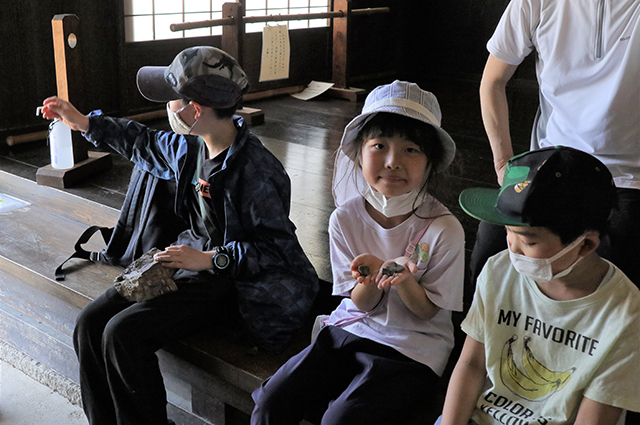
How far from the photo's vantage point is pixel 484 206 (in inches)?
48.3

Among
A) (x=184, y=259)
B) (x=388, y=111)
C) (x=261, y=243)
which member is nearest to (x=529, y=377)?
(x=388, y=111)

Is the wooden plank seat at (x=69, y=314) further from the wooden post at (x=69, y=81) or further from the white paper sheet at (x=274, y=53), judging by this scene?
the white paper sheet at (x=274, y=53)

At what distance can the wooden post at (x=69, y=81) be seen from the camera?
2.85m

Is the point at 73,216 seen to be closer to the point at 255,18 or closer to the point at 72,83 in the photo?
the point at 72,83

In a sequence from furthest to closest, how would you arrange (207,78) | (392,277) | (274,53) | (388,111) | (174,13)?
(274,53)
(174,13)
(207,78)
(388,111)
(392,277)

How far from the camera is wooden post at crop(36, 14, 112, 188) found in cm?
285

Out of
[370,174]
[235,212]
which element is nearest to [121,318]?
Result: [235,212]

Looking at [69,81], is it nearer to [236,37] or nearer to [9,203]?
[9,203]

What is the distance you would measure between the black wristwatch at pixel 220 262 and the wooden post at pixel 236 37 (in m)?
2.50

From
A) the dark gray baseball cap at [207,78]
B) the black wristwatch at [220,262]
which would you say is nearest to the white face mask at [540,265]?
the black wristwatch at [220,262]

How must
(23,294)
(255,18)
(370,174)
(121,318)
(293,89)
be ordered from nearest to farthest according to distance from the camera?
(370,174) < (121,318) < (23,294) < (255,18) < (293,89)

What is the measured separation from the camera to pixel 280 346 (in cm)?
179

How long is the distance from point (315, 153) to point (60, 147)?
1.31 m

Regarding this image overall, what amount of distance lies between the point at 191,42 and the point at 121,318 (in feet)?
10.3
